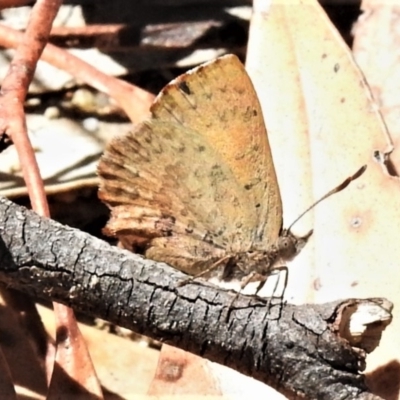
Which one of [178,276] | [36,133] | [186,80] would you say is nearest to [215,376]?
[178,276]

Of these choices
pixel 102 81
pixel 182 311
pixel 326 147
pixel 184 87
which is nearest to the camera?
pixel 182 311

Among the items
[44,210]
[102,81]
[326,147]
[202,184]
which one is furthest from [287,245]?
A: [102,81]

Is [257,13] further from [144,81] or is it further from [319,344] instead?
[319,344]

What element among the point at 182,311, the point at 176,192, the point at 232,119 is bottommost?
the point at 182,311

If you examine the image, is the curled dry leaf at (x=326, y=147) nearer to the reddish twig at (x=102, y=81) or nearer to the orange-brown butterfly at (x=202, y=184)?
the orange-brown butterfly at (x=202, y=184)

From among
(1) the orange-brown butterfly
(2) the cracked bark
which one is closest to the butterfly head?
(1) the orange-brown butterfly

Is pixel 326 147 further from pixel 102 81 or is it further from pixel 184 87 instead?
pixel 102 81

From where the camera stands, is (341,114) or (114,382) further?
A: (341,114)

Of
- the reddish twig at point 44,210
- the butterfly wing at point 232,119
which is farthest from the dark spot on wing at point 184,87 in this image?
the reddish twig at point 44,210
